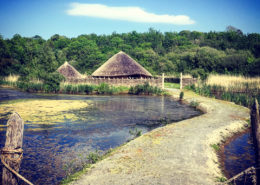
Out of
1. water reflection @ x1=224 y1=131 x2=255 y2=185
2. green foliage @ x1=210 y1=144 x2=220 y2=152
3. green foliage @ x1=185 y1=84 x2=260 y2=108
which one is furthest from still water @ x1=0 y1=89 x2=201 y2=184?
green foliage @ x1=185 y1=84 x2=260 y2=108

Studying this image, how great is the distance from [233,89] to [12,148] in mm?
18843

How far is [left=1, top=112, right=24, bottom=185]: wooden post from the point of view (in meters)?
3.49

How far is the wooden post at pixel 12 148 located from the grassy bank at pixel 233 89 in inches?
606

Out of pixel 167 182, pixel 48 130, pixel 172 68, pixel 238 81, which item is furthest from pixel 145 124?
pixel 172 68

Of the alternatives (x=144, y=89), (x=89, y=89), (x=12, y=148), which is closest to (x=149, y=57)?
(x=144, y=89)

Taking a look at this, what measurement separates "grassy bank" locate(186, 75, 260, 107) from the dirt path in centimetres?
895

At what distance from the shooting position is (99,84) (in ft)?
88.4

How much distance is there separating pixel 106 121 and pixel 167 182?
287 inches

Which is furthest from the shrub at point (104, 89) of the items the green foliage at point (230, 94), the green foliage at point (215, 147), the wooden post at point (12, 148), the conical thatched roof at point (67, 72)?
the wooden post at point (12, 148)

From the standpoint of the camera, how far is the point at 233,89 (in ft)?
62.3

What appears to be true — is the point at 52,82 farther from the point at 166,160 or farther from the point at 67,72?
the point at 166,160

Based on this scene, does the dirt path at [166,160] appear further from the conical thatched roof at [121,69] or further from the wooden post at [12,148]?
the conical thatched roof at [121,69]

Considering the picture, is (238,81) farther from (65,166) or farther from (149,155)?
(65,166)

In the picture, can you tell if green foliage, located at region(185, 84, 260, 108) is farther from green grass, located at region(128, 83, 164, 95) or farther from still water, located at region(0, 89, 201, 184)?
still water, located at region(0, 89, 201, 184)
